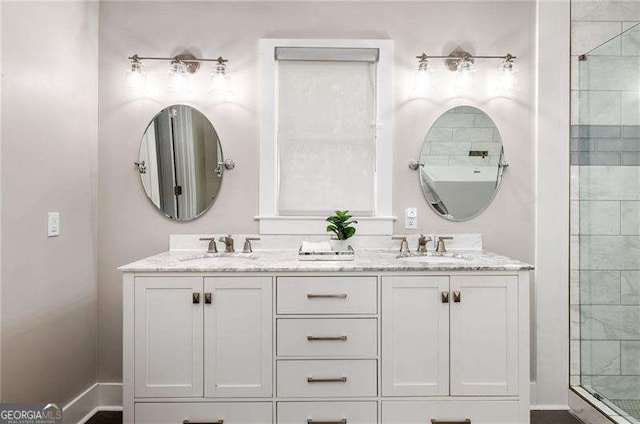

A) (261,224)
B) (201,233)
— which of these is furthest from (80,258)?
(261,224)

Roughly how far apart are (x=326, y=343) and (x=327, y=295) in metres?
0.23

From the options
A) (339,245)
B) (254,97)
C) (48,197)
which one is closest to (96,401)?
(48,197)

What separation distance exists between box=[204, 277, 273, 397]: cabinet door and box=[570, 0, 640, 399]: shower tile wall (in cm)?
185

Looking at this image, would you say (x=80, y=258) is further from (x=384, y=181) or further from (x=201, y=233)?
(x=384, y=181)

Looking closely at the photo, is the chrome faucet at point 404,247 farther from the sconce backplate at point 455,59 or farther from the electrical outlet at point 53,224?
the electrical outlet at point 53,224

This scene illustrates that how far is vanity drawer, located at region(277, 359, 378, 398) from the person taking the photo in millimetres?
1883

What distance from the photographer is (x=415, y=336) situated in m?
1.91

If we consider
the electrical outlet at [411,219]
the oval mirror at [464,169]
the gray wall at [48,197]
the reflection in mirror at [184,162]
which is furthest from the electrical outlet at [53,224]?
the oval mirror at [464,169]

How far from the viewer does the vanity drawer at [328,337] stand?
74.3 inches

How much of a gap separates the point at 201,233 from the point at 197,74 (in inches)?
38.5

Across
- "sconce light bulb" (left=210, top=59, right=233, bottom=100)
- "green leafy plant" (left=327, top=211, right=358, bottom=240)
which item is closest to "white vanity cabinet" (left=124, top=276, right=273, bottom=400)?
"green leafy plant" (left=327, top=211, right=358, bottom=240)

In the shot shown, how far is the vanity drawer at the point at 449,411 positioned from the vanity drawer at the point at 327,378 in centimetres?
14

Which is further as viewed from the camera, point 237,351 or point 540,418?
point 540,418

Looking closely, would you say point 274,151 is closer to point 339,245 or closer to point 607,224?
point 339,245
